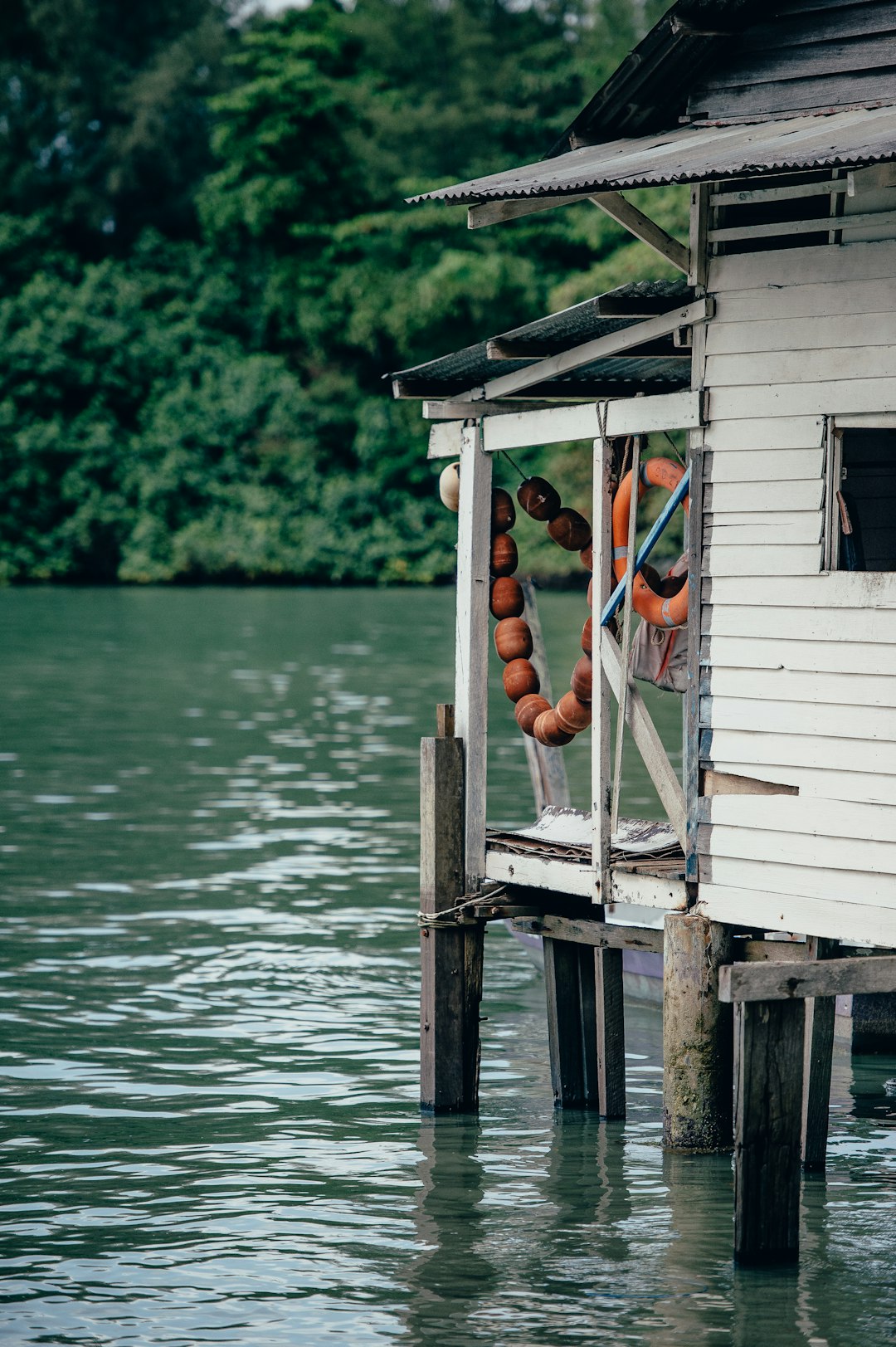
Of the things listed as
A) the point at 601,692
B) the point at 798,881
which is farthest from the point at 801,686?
the point at 601,692

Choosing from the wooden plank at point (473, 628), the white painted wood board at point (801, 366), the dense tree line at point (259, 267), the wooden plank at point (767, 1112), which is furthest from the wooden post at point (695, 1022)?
the dense tree line at point (259, 267)

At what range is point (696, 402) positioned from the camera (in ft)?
29.4

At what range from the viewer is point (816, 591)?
850cm

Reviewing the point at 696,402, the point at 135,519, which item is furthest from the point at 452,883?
the point at 135,519

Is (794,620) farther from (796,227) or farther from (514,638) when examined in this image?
(514,638)

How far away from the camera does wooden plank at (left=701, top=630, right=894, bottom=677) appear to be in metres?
8.27

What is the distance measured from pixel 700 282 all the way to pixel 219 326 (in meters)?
60.4

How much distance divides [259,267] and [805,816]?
6204 cm

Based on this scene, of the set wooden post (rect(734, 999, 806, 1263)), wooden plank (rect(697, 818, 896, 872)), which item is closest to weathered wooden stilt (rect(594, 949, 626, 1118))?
wooden plank (rect(697, 818, 896, 872))

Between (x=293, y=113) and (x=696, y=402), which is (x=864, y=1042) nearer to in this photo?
(x=696, y=402)

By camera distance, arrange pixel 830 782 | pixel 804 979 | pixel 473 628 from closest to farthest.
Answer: pixel 804 979
pixel 830 782
pixel 473 628

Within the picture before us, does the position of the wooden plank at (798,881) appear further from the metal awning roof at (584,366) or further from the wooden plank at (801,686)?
the metal awning roof at (584,366)

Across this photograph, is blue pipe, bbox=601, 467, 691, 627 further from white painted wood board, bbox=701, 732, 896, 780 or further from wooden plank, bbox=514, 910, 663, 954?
wooden plank, bbox=514, 910, 663, 954

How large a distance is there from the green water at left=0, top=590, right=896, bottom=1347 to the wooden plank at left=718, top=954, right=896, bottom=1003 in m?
1.18
